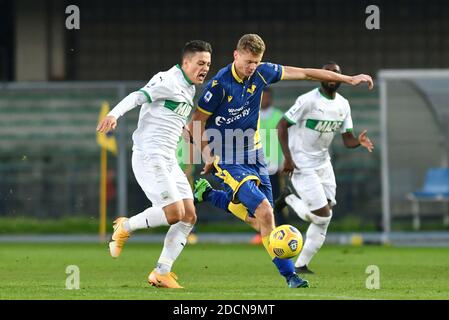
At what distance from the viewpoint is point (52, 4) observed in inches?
872

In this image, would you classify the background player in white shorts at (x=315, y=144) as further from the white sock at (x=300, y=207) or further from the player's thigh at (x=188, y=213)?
the player's thigh at (x=188, y=213)

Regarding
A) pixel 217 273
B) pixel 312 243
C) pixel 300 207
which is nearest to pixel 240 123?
pixel 217 273

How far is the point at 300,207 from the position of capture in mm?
14266

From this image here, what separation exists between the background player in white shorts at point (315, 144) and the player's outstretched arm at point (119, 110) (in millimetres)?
3048

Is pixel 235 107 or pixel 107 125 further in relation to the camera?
pixel 235 107

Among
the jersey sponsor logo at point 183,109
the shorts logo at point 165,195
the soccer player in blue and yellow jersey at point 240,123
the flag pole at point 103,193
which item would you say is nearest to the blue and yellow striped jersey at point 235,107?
the soccer player in blue and yellow jersey at point 240,123

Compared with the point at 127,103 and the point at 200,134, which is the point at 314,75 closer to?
the point at 200,134

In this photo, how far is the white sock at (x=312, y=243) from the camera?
13398mm

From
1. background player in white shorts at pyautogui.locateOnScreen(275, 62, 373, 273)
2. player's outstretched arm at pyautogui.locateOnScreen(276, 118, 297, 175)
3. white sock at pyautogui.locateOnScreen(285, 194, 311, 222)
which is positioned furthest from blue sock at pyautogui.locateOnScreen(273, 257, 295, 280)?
white sock at pyautogui.locateOnScreen(285, 194, 311, 222)

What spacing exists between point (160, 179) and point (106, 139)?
30.9ft
